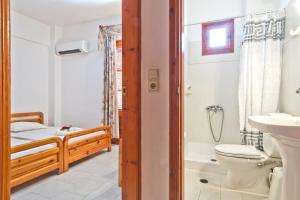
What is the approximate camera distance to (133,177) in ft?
3.42

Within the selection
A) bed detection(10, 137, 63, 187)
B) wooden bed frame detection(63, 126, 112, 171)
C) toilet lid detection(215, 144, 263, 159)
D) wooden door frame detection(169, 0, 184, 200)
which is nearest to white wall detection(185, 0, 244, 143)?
toilet lid detection(215, 144, 263, 159)

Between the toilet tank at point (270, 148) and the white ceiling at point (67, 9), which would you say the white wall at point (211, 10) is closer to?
the white ceiling at point (67, 9)

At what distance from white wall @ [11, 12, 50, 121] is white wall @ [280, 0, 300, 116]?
14.5ft

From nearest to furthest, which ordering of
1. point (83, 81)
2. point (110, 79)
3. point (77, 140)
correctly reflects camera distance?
point (77, 140) < point (110, 79) < point (83, 81)

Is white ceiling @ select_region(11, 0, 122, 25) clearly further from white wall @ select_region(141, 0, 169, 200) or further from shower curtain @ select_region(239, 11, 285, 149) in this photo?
white wall @ select_region(141, 0, 169, 200)

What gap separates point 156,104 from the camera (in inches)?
40.7

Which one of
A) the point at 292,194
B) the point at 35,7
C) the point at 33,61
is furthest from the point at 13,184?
the point at 35,7

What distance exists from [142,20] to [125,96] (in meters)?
Answer: 0.43

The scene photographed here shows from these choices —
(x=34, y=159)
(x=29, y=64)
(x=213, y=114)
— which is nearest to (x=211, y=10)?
(x=213, y=114)

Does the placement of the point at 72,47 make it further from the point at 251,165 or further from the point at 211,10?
the point at 251,165

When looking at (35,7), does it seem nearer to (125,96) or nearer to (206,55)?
(206,55)

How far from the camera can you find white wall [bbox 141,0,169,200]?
1029 mm

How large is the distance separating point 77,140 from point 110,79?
1.52m

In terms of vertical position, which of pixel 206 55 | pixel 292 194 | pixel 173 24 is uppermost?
pixel 206 55
